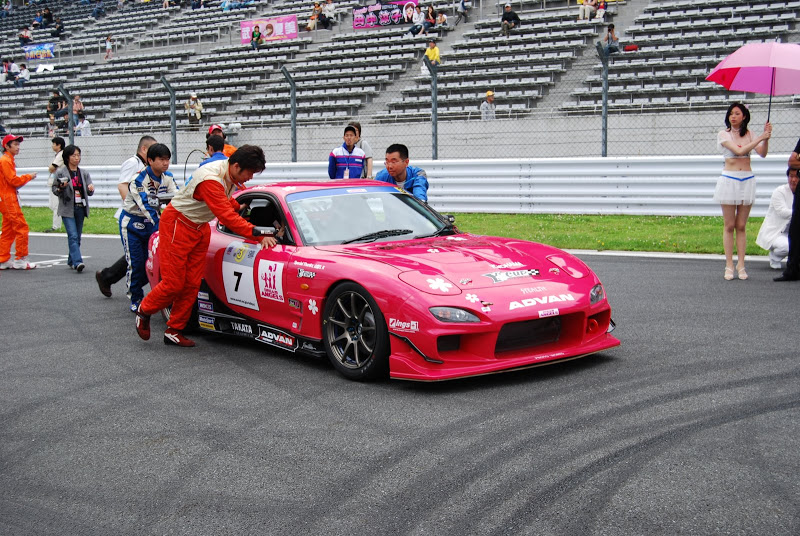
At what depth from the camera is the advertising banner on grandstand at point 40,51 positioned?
36594 mm

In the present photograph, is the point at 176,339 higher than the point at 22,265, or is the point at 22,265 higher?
the point at 176,339

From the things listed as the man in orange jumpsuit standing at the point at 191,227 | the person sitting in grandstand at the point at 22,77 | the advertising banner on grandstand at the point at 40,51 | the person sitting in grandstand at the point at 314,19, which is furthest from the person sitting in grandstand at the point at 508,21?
the advertising banner on grandstand at the point at 40,51

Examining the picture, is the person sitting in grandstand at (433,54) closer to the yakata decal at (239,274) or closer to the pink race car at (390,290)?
the pink race car at (390,290)

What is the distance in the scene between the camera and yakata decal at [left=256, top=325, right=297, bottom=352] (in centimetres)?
589

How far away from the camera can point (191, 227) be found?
646 cm

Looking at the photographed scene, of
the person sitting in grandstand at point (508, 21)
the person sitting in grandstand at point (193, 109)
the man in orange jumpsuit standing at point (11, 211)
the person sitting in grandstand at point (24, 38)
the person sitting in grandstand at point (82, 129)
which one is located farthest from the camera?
the person sitting in grandstand at point (24, 38)

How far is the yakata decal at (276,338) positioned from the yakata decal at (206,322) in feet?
2.15

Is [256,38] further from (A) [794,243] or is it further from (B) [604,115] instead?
(A) [794,243]

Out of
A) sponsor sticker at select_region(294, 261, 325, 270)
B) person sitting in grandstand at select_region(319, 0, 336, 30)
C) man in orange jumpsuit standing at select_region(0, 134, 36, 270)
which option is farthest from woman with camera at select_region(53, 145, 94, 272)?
person sitting in grandstand at select_region(319, 0, 336, 30)

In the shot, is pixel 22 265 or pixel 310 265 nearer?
pixel 310 265

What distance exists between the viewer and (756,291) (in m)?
7.95

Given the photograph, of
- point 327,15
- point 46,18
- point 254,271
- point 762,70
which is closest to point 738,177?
point 762,70

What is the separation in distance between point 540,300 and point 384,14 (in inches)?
918

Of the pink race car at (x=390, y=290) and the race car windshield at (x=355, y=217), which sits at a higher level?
the race car windshield at (x=355, y=217)
